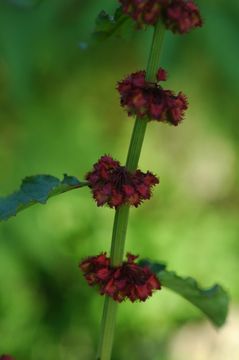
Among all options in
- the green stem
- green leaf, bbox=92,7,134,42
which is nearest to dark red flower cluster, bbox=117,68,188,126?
the green stem

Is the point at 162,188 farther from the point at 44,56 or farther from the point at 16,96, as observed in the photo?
the point at 16,96

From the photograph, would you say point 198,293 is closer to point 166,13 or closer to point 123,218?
point 123,218

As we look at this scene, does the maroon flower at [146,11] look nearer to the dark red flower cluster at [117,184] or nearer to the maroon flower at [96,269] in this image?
the dark red flower cluster at [117,184]

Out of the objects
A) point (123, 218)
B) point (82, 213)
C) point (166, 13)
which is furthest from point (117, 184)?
point (82, 213)

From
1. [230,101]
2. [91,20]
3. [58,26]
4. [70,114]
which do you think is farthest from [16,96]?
[230,101]

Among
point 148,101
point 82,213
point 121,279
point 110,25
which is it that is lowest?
point 121,279

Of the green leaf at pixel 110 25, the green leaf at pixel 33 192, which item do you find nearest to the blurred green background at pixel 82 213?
the green leaf at pixel 110 25
